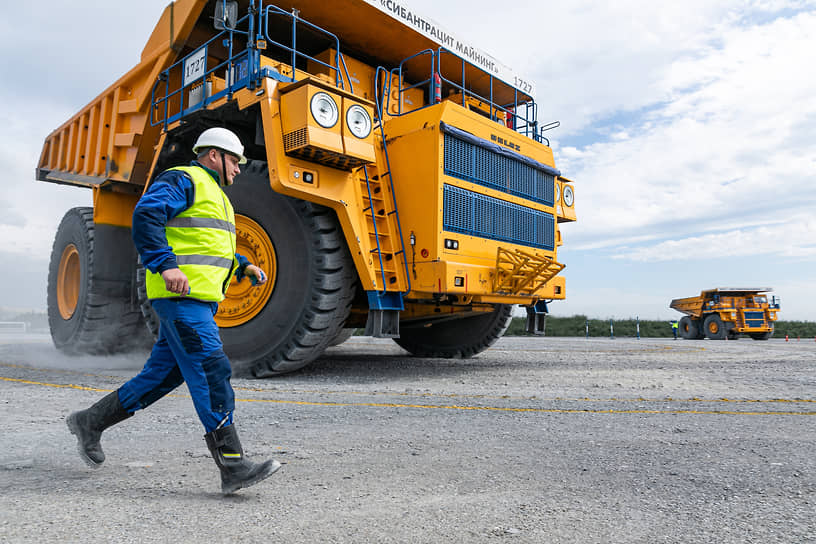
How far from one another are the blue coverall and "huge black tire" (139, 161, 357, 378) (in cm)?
296

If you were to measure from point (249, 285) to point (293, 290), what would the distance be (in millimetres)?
609

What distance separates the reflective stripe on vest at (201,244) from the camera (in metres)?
2.62

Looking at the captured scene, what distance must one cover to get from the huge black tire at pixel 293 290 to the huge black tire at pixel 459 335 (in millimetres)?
2763

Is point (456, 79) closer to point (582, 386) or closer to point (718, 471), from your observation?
point (582, 386)

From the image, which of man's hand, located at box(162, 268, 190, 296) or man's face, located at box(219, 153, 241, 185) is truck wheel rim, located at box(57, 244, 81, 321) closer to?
man's face, located at box(219, 153, 241, 185)

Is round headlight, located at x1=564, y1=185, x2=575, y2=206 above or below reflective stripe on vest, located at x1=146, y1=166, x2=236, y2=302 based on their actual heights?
above

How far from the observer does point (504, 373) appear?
6.94 metres

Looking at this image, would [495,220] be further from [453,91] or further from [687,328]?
[687,328]

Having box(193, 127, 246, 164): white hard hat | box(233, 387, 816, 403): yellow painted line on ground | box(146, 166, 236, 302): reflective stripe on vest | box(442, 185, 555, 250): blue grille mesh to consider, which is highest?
box(442, 185, 555, 250): blue grille mesh

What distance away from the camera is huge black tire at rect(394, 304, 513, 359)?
28.5 ft

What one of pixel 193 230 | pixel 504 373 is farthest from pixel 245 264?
pixel 504 373

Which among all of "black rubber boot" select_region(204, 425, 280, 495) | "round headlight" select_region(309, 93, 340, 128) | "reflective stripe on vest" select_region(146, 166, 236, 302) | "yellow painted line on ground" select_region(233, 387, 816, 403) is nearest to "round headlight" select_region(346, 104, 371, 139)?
"round headlight" select_region(309, 93, 340, 128)

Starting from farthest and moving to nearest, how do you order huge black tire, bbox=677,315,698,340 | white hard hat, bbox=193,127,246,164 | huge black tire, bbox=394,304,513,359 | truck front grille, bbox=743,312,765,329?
huge black tire, bbox=677,315,698,340, truck front grille, bbox=743,312,765,329, huge black tire, bbox=394,304,513,359, white hard hat, bbox=193,127,246,164

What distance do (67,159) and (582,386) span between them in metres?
8.85
